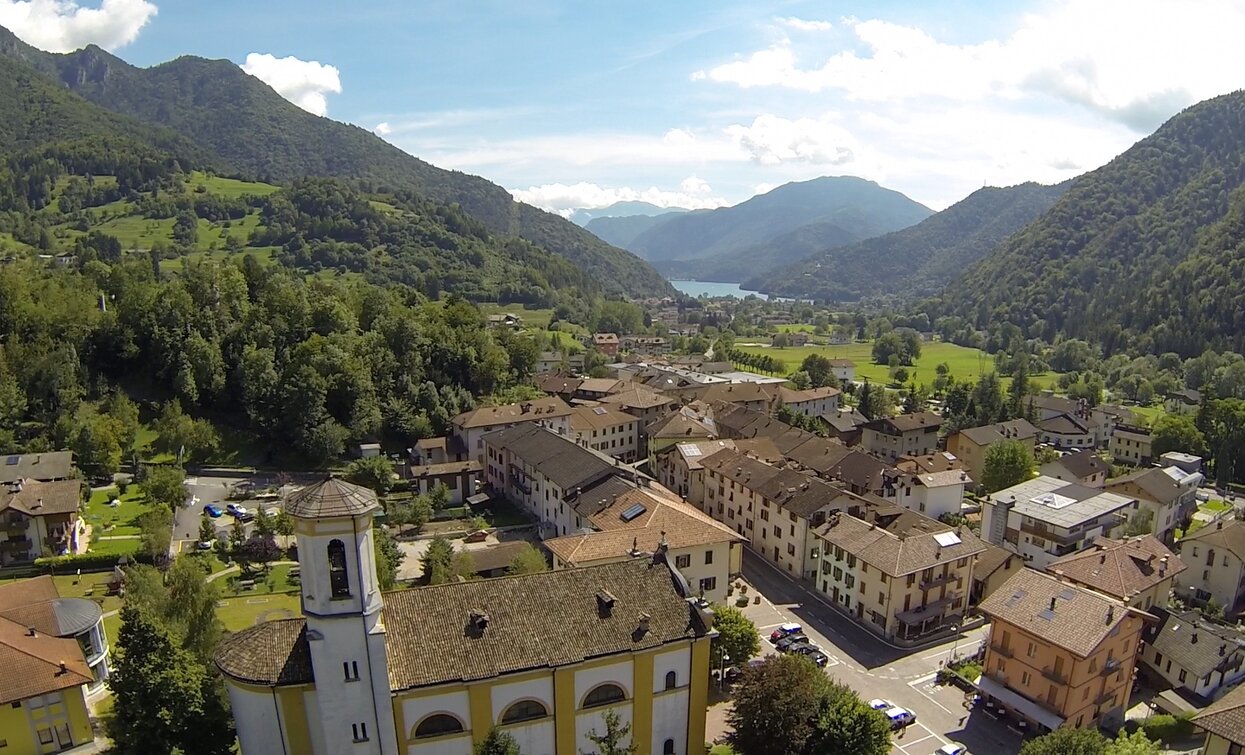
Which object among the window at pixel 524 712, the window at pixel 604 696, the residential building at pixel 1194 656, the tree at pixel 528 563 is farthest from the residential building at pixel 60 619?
the residential building at pixel 1194 656

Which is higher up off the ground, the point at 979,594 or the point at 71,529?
the point at 71,529

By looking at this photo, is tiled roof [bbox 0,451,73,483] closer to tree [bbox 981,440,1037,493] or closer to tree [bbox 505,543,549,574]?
tree [bbox 505,543,549,574]

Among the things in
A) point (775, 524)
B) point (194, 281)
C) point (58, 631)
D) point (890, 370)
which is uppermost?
point (194, 281)

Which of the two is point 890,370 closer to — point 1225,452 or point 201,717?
point 1225,452

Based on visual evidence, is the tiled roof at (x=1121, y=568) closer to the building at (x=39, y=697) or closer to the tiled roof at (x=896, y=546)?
the tiled roof at (x=896, y=546)

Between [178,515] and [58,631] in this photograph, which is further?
[178,515]

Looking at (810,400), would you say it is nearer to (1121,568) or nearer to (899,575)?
(1121,568)

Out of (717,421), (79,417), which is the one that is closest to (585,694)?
(717,421)
